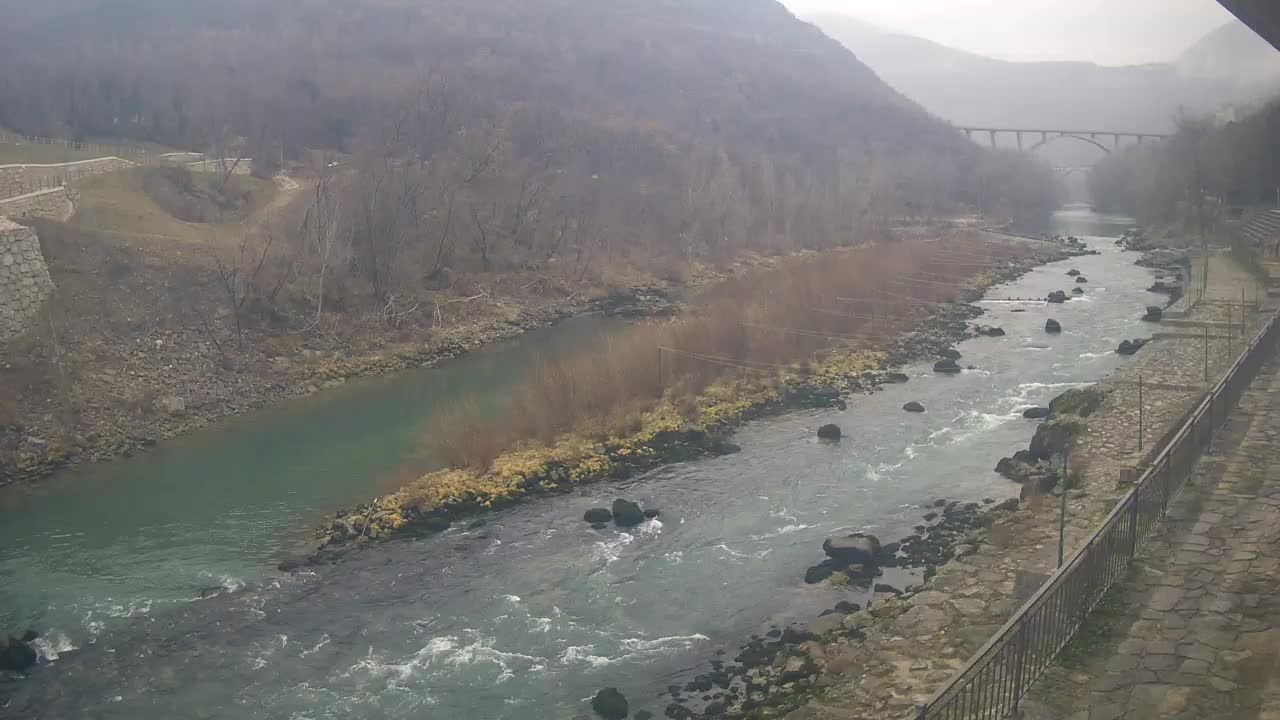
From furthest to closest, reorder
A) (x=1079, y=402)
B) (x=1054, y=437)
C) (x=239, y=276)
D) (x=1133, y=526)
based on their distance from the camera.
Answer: (x=239, y=276) → (x=1079, y=402) → (x=1054, y=437) → (x=1133, y=526)

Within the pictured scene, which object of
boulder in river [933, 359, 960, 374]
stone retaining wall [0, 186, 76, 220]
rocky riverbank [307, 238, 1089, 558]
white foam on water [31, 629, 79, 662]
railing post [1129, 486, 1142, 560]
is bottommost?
white foam on water [31, 629, 79, 662]

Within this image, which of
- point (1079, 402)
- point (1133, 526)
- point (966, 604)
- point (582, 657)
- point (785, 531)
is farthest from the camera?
point (1079, 402)

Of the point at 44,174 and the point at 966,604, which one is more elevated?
the point at 44,174

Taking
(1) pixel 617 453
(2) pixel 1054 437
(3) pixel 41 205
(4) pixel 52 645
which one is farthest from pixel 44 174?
(2) pixel 1054 437

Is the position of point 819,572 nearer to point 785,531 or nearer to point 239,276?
point 785,531

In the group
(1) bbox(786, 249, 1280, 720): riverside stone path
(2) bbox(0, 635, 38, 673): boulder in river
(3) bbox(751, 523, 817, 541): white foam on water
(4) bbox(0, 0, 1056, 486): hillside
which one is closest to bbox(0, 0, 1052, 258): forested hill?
(4) bbox(0, 0, 1056, 486): hillside

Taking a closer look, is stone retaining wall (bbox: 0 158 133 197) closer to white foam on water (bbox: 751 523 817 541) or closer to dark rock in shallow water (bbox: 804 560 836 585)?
white foam on water (bbox: 751 523 817 541)

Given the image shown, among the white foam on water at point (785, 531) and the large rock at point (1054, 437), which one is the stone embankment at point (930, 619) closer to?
the large rock at point (1054, 437)
